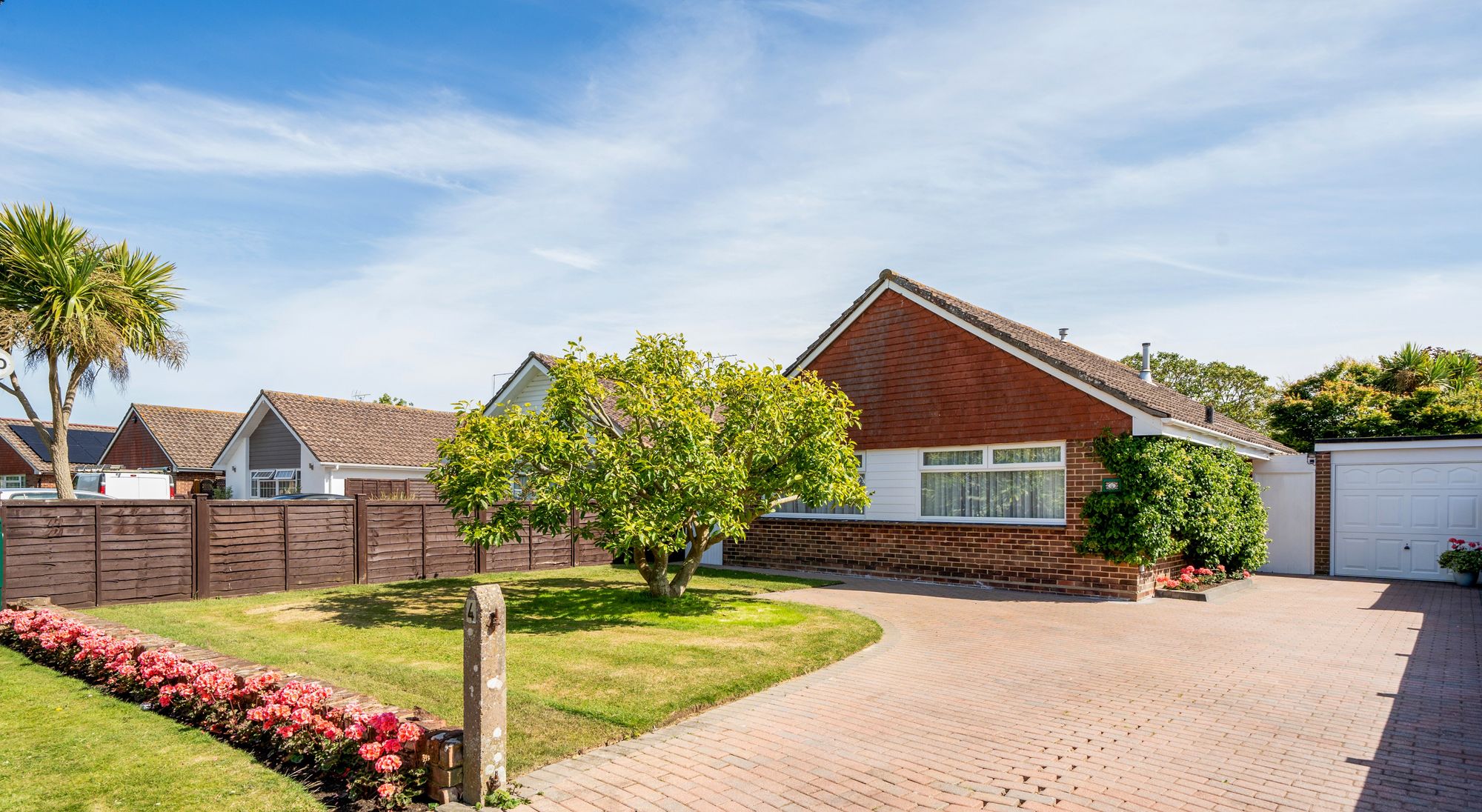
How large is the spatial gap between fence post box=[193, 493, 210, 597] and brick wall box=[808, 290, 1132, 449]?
36.3ft

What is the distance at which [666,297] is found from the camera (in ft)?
58.4

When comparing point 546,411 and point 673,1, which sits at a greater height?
point 673,1

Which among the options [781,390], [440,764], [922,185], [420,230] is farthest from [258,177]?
[440,764]

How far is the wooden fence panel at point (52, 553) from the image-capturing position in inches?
414

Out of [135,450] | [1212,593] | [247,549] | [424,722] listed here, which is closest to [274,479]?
[135,450]

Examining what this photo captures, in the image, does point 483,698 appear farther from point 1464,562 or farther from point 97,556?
point 1464,562

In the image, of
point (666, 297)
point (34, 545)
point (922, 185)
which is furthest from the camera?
point (666, 297)

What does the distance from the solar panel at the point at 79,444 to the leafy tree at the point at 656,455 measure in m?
36.3

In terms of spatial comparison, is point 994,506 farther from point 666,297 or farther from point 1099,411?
point 666,297

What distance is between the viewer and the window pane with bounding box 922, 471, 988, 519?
14711 mm

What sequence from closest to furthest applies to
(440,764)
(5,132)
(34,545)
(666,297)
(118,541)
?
(440,764) → (5,132) → (34,545) → (118,541) → (666,297)

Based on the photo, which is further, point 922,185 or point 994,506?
point 994,506

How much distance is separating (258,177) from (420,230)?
8.91 ft

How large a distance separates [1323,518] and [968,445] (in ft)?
27.2
